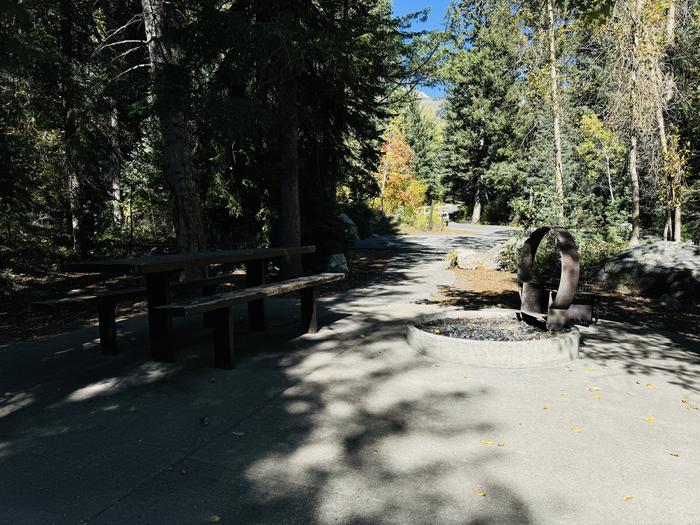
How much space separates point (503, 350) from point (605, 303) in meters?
4.72

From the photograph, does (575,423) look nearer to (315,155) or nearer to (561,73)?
(315,155)

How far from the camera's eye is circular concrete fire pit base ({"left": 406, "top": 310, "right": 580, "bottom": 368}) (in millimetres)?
4797

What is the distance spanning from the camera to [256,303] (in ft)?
20.2

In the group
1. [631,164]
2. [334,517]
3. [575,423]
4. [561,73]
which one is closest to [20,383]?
[334,517]

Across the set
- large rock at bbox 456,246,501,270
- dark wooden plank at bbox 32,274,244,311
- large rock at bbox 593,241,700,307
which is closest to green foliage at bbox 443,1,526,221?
large rock at bbox 456,246,501,270

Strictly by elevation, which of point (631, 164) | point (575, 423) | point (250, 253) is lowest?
point (575, 423)

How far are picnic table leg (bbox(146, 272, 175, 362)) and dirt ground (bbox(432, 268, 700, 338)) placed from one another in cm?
439

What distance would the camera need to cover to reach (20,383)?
4422 mm

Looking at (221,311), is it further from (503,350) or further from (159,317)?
(503,350)

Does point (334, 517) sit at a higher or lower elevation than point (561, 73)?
lower

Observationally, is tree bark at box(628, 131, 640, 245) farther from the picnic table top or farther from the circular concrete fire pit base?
the picnic table top

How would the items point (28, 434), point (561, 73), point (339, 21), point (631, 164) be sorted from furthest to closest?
point (561, 73), point (631, 164), point (339, 21), point (28, 434)

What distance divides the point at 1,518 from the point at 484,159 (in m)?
39.3

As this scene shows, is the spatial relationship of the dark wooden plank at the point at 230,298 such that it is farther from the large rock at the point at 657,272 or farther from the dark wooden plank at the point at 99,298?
the large rock at the point at 657,272
